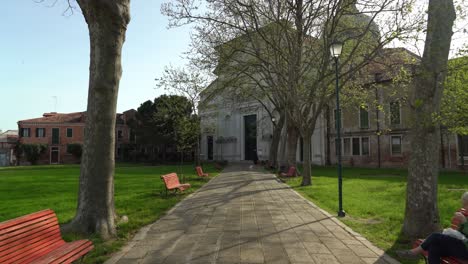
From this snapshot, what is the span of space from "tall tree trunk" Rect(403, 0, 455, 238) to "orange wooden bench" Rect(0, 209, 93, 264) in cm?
548

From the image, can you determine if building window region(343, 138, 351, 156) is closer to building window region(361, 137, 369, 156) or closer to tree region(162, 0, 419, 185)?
building window region(361, 137, 369, 156)

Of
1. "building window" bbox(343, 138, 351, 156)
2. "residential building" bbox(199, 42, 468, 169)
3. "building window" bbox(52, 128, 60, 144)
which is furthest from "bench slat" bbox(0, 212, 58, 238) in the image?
"building window" bbox(52, 128, 60, 144)

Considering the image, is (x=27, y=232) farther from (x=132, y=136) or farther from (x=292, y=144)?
(x=132, y=136)

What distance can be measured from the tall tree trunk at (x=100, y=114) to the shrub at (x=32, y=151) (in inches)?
2188

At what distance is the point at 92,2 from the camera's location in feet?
22.6

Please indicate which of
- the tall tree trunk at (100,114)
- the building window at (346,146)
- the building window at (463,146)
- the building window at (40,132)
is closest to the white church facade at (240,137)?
the building window at (346,146)

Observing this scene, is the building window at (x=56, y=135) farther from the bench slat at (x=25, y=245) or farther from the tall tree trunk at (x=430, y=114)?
the tall tree trunk at (x=430, y=114)

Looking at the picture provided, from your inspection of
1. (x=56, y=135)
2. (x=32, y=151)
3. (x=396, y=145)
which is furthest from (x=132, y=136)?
(x=396, y=145)

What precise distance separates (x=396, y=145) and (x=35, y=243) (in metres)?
37.6

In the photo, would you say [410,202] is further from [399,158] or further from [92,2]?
[399,158]

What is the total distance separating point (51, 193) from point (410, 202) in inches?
495

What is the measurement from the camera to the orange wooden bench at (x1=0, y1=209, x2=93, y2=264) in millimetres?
3936

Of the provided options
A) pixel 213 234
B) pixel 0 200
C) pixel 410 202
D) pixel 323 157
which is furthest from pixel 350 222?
pixel 323 157

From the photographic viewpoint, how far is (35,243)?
4.44 meters
